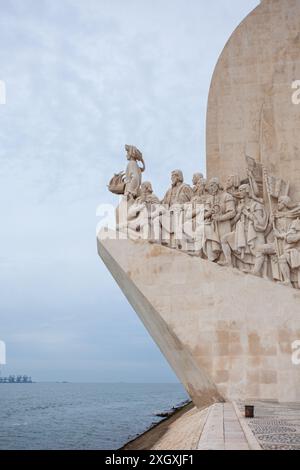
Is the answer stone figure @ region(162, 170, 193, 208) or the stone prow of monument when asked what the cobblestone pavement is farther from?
stone figure @ region(162, 170, 193, 208)

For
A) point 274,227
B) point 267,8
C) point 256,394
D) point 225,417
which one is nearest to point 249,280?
point 274,227

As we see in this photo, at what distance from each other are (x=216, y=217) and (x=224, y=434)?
18.9ft

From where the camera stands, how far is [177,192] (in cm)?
1102

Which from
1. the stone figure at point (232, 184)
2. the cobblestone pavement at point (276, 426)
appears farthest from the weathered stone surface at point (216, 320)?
the stone figure at point (232, 184)

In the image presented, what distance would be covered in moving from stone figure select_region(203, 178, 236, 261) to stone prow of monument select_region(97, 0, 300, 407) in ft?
1.14

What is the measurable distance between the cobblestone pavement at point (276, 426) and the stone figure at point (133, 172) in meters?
4.57

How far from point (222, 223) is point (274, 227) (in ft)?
3.13

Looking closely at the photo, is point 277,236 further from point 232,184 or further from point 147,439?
point 147,439

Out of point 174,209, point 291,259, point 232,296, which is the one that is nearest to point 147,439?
point 232,296

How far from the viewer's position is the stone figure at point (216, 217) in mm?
10211

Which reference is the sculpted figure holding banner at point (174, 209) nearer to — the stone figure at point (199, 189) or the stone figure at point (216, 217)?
the stone figure at point (199, 189)

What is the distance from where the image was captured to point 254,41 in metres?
12.2

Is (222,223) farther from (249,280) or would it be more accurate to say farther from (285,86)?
(285,86)

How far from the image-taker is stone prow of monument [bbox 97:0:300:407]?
9.33m
